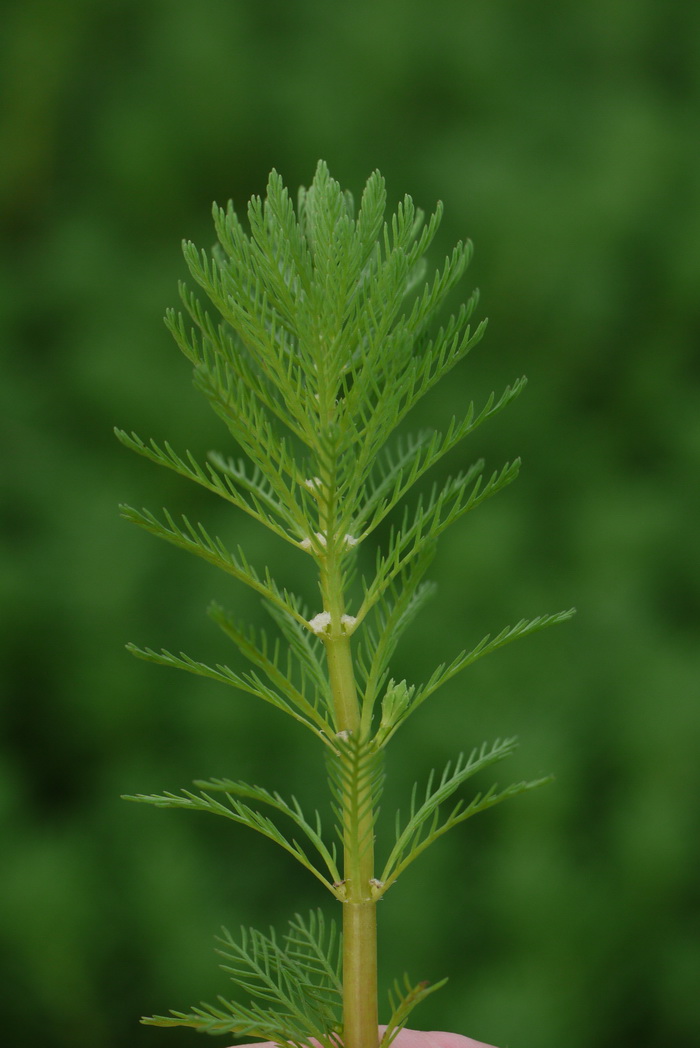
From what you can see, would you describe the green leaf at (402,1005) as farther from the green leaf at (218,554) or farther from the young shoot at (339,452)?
the green leaf at (218,554)

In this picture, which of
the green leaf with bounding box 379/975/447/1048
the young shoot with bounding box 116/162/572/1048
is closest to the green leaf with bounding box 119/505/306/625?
the young shoot with bounding box 116/162/572/1048

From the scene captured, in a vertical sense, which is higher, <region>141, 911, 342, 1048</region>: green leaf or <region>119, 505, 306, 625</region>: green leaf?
<region>119, 505, 306, 625</region>: green leaf

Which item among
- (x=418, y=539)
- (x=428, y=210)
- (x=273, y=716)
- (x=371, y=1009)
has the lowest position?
(x=371, y=1009)

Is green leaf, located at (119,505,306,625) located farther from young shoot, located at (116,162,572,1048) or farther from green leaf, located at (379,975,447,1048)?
green leaf, located at (379,975,447,1048)

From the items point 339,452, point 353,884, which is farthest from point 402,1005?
point 339,452

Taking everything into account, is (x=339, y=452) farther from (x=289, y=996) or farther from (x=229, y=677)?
(x=289, y=996)

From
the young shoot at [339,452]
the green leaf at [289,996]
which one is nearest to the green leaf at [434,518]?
the young shoot at [339,452]

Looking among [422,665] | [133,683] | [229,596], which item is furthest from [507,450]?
[133,683]

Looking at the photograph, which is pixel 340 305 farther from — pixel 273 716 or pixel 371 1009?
pixel 273 716

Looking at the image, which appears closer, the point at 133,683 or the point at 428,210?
the point at 133,683
